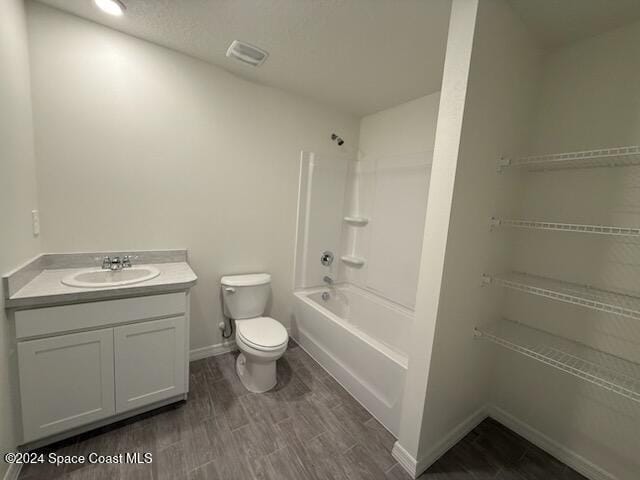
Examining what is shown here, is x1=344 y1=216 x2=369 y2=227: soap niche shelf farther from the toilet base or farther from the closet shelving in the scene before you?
the toilet base

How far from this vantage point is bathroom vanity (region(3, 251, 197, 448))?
1.26 metres

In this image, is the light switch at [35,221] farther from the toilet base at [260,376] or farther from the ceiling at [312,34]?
the toilet base at [260,376]

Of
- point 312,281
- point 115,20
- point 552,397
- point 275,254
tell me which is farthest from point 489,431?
point 115,20

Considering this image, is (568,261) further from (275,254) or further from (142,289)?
(142,289)

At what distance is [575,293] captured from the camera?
54.1 inches

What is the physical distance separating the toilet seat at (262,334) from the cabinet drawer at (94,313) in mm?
490

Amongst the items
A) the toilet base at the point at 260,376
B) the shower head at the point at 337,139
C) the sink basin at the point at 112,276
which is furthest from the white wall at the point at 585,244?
the sink basin at the point at 112,276

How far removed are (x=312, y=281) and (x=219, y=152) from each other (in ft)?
4.93

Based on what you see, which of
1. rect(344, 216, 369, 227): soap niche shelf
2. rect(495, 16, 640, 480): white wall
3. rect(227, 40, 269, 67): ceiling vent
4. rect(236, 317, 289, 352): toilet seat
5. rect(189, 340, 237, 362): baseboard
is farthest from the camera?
rect(344, 216, 369, 227): soap niche shelf

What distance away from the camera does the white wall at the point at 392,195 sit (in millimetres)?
2221

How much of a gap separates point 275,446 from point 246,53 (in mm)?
2469

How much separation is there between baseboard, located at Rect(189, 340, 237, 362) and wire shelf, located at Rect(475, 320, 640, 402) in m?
1.98

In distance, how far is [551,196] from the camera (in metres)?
1.55

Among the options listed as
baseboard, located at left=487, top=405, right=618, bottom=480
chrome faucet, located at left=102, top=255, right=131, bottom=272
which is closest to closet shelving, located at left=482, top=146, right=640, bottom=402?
baseboard, located at left=487, top=405, right=618, bottom=480
